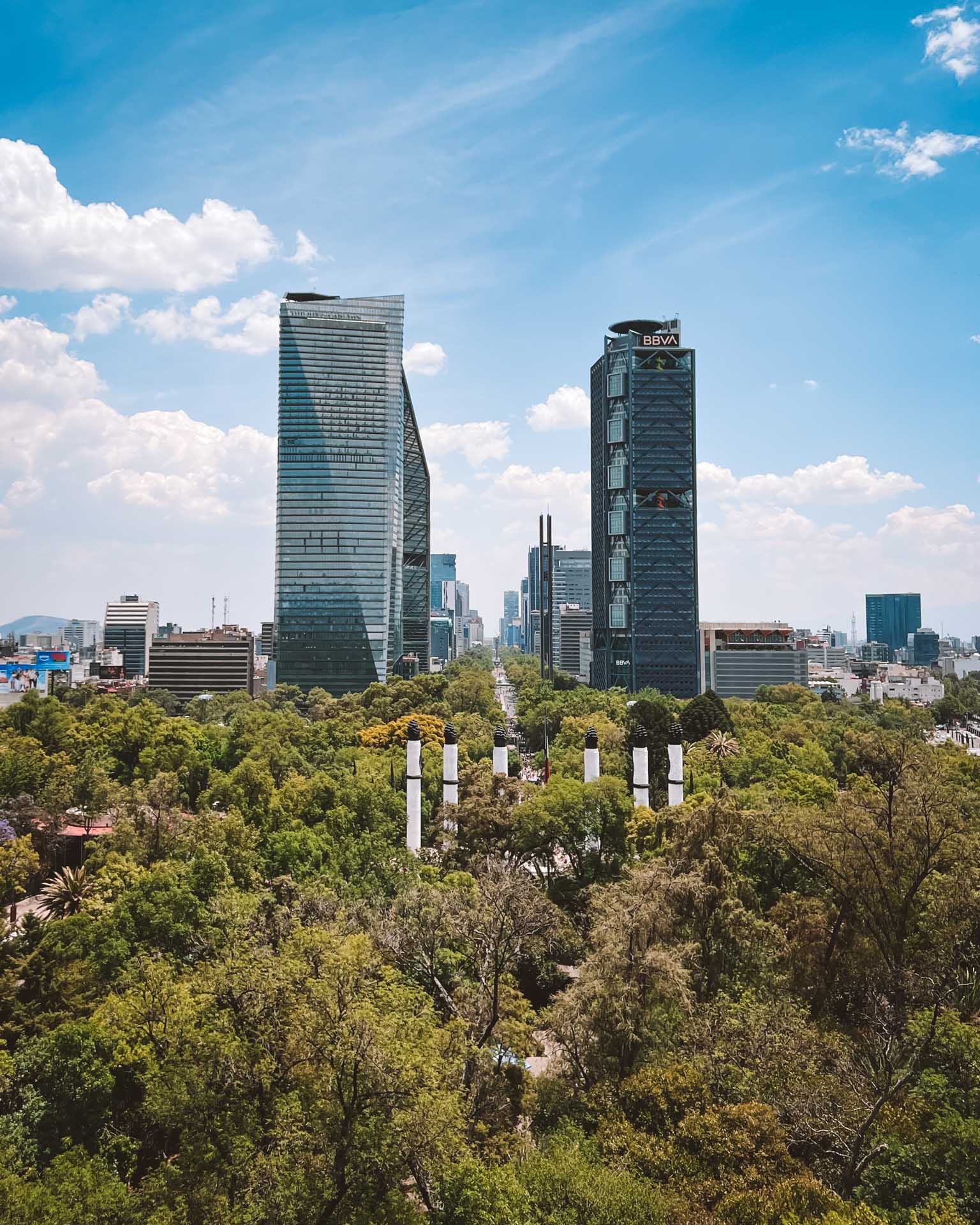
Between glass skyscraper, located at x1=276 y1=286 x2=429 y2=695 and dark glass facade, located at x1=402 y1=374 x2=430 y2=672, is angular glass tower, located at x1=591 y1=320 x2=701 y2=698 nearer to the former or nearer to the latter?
glass skyscraper, located at x1=276 y1=286 x2=429 y2=695

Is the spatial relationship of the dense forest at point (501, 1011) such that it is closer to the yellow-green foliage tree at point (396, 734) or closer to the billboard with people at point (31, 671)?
the yellow-green foliage tree at point (396, 734)

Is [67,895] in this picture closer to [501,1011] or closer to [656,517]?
[501,1011]

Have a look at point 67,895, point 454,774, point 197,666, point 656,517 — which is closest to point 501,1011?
point 67,895

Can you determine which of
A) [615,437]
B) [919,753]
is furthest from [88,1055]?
[615,437]

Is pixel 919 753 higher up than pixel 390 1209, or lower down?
higher up

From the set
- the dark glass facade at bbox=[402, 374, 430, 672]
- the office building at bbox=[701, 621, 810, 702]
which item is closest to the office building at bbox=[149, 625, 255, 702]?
the dark glass facade at bbox=[402, 374, 430, 672]

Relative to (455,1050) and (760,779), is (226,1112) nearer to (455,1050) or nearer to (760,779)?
(455,1050)
